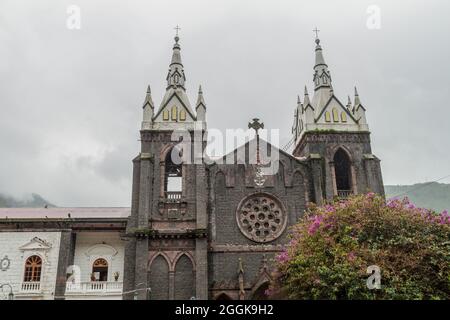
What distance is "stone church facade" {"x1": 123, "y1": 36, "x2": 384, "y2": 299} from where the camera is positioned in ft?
89.9

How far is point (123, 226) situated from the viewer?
98.9ft

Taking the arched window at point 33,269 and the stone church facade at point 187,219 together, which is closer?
the stone church facade at point 187,219

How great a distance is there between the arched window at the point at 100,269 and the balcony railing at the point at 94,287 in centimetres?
151

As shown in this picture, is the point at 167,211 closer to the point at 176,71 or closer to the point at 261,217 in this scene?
the point at 261,217

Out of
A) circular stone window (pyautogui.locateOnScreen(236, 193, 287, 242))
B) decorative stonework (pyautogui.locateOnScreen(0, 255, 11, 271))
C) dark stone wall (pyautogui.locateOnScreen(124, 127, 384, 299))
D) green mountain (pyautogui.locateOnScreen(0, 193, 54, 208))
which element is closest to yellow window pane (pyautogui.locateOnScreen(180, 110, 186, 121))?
dark stone wall (pyautogui.locateOnScreen(124, 127, 384, 299))

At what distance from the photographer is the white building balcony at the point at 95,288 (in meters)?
27.7

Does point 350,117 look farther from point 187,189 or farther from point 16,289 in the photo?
point 16,289

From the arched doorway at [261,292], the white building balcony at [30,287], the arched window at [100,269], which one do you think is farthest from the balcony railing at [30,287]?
the arched doorway at [261,292]

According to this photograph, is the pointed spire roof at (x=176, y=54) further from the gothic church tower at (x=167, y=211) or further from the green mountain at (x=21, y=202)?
the green mountain at (x=21, y=202)

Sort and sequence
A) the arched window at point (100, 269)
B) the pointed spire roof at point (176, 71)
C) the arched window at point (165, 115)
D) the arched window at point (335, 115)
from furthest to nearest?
the pointed spire roof at point (176, 71) → the arched window at point (335, 115) → the arched window at point (165, 115) → the arched window at point (100, 269)

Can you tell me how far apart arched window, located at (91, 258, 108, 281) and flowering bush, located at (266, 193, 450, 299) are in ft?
45.1
